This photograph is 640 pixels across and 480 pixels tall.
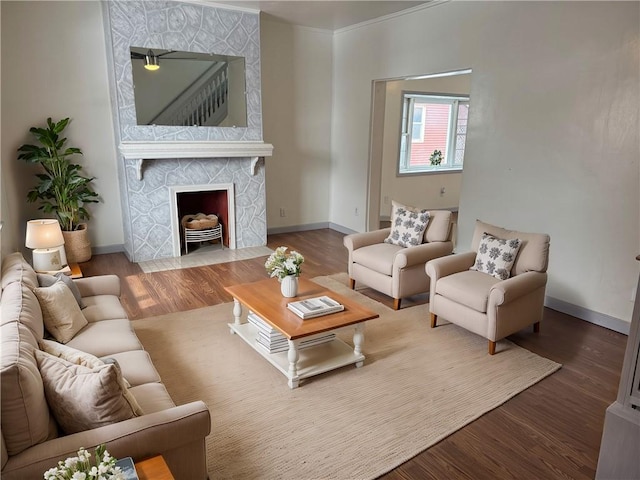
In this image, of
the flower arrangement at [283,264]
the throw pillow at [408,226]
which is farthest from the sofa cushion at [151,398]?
the throw pillow at [408,226]

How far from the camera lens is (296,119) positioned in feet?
21.9

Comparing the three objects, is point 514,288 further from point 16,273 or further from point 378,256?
point 16,273

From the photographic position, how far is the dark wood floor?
88.0 inches

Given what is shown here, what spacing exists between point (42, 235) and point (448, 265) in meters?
3.47

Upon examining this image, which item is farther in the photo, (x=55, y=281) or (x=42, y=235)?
(x=42, y=235)

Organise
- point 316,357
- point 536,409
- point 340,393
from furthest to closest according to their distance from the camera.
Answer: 1. point 316,357
2. point 340,393
3. point 536,409

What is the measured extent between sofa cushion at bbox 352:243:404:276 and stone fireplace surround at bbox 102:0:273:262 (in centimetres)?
213

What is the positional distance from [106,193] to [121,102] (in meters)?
1.20

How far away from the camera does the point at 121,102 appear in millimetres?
4961

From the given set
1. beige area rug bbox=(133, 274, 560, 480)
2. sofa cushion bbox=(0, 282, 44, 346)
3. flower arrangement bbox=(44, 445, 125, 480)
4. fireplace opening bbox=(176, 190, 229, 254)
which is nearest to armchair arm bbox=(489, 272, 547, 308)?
beige area rug bbox=(133, 274, 560, 480)

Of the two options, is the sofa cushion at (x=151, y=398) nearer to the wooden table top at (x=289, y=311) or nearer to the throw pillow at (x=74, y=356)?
the throw pillow at (x=74, y=356)

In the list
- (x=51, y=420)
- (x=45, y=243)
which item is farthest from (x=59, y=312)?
(x=45, y=243)

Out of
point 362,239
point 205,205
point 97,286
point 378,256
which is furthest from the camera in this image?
point 205,205

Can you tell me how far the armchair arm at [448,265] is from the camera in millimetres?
3641
